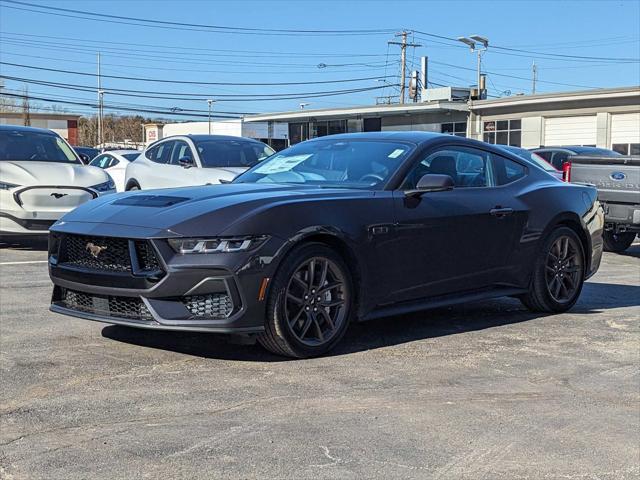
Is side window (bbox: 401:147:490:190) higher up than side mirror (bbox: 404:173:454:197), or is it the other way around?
side window (bbox: 401:147:490:190)

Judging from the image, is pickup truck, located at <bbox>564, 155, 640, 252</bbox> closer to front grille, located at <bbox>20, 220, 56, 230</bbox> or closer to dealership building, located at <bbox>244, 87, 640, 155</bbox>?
front grille, located at <bbox>20, 220, 56, 230</bbox>

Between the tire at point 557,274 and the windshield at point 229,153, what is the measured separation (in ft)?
19.1

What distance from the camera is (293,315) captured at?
16.7 feet

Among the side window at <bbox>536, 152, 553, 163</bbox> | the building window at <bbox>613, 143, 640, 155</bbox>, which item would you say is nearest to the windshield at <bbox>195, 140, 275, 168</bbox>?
the side window at <bbox>536, 152, 553, 163</bbox>

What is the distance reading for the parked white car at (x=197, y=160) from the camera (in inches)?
457

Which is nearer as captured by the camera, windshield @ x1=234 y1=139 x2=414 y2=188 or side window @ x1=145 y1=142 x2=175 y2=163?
windshield @ x1=234 y1=139 x2=414 y2=188

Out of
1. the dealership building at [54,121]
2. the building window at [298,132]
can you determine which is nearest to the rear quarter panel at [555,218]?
the building window at [298,132]

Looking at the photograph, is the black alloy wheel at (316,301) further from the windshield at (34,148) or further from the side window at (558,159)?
the side window at (558,159)

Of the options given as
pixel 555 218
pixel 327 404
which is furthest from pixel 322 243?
pixel 555 218

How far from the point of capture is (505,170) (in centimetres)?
687

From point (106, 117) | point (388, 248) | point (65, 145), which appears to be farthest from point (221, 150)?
point (106, 117)

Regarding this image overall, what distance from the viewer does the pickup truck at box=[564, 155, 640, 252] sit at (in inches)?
460

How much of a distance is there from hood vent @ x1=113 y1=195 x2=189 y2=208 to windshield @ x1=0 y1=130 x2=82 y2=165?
20.4 ft

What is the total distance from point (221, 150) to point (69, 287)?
7.12 m
